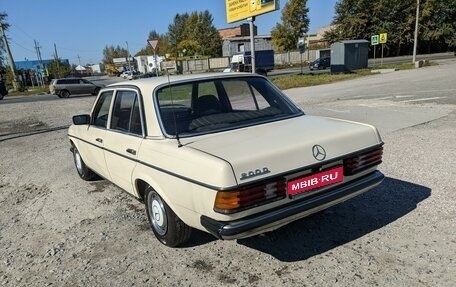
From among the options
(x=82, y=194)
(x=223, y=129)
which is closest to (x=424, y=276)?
(x=223, y=129)

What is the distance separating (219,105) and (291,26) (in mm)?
59601

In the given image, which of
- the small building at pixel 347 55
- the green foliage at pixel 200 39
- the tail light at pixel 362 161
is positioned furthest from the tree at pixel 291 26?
the tail light at pixel 362 161

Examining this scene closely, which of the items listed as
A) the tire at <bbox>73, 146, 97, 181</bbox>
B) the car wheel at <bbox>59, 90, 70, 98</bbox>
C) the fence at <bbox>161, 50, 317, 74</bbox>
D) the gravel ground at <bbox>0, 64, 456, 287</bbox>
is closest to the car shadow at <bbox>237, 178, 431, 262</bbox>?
the gravel ground at <bbox>0, 64, 456, 287</bbox>

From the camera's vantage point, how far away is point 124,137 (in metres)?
3.92

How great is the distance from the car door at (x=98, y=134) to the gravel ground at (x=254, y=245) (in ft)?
1.78

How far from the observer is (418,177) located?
16.3ft

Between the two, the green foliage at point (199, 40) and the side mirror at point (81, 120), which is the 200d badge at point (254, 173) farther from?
the green foliage at point (199, 40)

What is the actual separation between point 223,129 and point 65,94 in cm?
3165

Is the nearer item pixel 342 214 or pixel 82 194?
pixel 342 214

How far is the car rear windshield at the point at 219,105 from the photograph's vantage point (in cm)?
355

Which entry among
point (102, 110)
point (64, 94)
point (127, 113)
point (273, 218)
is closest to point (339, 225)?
point (273, 218)

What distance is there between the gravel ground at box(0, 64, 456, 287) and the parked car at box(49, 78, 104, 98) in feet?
93.3

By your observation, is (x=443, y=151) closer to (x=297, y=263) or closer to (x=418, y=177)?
(x=418, y=177)

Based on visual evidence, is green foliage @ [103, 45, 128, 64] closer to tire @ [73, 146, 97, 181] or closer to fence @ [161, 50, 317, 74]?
fence @ [161, 50, 317, 74]
